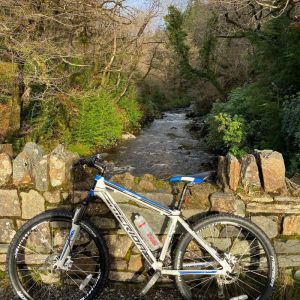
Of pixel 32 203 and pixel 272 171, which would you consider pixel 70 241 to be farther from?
pixel 272 171

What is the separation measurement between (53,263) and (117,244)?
0.60 meters

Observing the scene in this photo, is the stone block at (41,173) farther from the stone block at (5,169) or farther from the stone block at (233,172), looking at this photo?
the stone block at (233,172)

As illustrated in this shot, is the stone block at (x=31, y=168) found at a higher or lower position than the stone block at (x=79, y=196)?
higher

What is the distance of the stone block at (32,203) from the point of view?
132 inches

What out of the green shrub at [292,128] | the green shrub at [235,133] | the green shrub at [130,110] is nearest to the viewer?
the green shrub at [292,128]

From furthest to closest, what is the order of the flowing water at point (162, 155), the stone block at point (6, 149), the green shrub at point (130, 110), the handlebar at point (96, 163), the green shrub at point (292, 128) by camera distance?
the green shrub at point (130, 110)
the flowing water at point (162, 155)
the green shrub at point (292, 128)
the stone block at point (6, 149)
the handlebar at point (96, 163)

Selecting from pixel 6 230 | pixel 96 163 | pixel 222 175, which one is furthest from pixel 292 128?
pixel 6 230

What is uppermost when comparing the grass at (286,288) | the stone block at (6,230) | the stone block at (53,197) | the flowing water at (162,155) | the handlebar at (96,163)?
the handlebar at (96,163)

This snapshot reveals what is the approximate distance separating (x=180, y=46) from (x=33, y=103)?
10076mm

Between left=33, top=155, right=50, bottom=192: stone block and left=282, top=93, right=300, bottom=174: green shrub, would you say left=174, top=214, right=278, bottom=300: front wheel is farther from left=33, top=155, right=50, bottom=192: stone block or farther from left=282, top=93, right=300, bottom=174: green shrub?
left=282, top=93, right=300, bottom=174: green shrub

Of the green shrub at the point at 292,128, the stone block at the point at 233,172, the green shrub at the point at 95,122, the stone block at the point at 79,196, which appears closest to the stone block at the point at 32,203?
the stone block at the point at 79,196

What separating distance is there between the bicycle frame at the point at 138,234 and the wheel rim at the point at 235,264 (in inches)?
4.5

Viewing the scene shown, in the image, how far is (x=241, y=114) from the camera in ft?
40.7

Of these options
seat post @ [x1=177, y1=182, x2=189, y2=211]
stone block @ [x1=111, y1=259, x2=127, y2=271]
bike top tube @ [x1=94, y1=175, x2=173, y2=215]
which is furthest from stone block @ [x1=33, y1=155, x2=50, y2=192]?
seat post @ [x1=177, y1=182, x2=189, y2=211]
